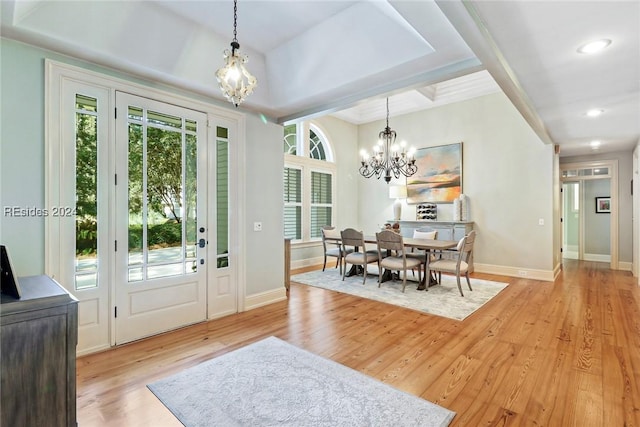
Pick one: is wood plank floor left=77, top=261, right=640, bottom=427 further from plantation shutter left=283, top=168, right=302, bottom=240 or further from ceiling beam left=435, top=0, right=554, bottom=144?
plantation shutter left=283, top=168, right=302, bottom=240

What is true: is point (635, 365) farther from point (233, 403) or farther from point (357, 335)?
point (233, 403)

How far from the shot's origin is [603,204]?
24.4 feet

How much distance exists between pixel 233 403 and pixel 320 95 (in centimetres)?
301

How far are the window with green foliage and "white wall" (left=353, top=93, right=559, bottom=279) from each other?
96.0 inches

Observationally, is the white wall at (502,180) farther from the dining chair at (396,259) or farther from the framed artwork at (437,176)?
the dining chair at (396,259)

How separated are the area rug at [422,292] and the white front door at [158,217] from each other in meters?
2.39

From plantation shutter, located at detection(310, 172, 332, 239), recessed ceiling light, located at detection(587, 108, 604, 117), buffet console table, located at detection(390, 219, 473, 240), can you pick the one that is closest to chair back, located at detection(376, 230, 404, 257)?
buffet console table, located at detection(390, 219, 473, 240)

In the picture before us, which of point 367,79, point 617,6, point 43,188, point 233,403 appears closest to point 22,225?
point 43,188

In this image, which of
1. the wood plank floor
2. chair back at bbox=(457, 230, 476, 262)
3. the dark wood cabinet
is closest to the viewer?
the dark wood cabinet

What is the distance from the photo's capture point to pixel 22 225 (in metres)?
2.39

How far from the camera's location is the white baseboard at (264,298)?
394cm

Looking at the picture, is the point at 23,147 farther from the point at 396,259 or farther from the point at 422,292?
the point at 422,292

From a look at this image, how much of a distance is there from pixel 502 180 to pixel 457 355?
182 inches

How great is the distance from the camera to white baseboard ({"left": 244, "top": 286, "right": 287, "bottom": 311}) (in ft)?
12.9
